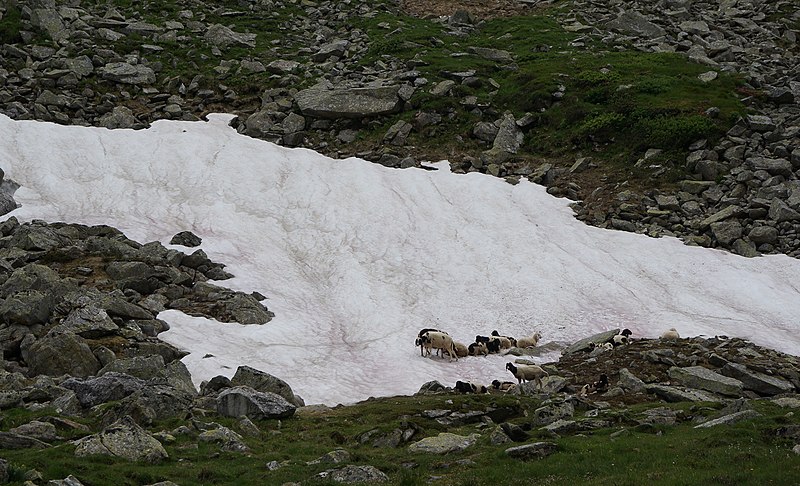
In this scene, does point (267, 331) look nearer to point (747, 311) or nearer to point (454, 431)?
point (454, 431)

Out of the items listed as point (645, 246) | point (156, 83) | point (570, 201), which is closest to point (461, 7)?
point (156, 83)

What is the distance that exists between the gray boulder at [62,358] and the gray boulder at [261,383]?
4935mm

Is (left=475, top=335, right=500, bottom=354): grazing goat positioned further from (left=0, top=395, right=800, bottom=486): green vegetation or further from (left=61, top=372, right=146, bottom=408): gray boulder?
(left=61, top=372, right=146, bottom=408): gray boulder

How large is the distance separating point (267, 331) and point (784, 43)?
67586 mm

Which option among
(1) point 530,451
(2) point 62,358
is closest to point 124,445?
(2) point 62,358

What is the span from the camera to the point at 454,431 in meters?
23.0

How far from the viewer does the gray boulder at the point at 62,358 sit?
26062mm

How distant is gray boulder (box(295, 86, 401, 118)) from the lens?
61.9 meters

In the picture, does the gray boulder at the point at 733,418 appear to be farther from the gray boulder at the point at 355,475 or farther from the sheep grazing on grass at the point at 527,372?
the sheep grazing on grass at the point at 527,372

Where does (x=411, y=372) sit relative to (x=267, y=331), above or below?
below

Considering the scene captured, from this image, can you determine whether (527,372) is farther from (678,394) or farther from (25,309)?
(25,309)

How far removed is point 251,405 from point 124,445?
566 cm

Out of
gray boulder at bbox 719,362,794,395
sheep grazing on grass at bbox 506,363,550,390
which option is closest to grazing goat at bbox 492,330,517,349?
sheep grazing on grass at bbox 506,363,550,390

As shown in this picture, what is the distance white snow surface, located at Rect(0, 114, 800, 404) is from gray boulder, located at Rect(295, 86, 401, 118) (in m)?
8.67
